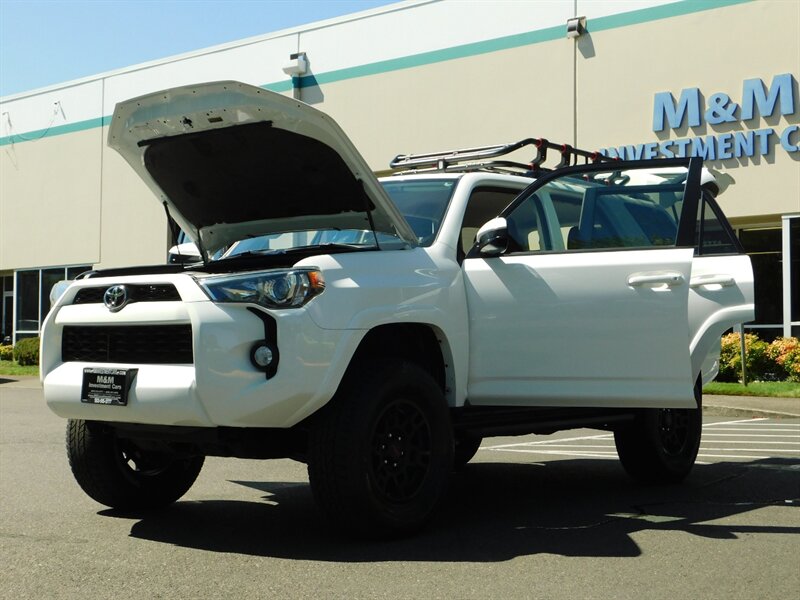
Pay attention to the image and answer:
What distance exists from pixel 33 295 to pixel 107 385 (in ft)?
102

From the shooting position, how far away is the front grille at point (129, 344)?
537cm

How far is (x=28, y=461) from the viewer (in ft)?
29.6

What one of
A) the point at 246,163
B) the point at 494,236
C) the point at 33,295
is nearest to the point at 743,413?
the point at 494,236

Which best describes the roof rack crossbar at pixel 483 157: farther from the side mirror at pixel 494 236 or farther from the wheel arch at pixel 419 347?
the wheel arch at pixel 419 347

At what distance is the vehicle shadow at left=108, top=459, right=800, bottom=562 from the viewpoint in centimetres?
539

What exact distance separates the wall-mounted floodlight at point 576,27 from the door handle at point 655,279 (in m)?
17.3

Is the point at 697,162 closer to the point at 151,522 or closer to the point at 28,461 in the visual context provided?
the point at 151,522

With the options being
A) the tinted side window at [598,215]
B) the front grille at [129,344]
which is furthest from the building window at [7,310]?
the tinted side window at [598,215]

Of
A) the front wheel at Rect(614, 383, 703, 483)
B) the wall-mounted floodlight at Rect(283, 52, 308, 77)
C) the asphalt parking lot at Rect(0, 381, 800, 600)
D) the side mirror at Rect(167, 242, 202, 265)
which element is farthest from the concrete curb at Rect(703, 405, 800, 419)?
the wall-mounted floodlight at Rect(283, 52, 308, 77)

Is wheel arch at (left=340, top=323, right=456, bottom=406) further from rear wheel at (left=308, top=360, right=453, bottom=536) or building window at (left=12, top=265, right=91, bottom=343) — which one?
building window at (left=12, top=265, right=91, bottom=343)

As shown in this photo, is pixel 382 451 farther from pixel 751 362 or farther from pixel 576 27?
pixel 576 27

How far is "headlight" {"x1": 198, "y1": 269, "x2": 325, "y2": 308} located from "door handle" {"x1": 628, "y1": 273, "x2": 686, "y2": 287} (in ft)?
6.17

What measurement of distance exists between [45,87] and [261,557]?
32.4 meters

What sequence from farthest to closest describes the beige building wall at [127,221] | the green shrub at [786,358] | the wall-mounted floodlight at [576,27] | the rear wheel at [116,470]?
the beige building wall at [127,221] → the wall-mounted floodlight at [576,27] → the green shrub at [786,358] → the rear wheel at [116,470]
